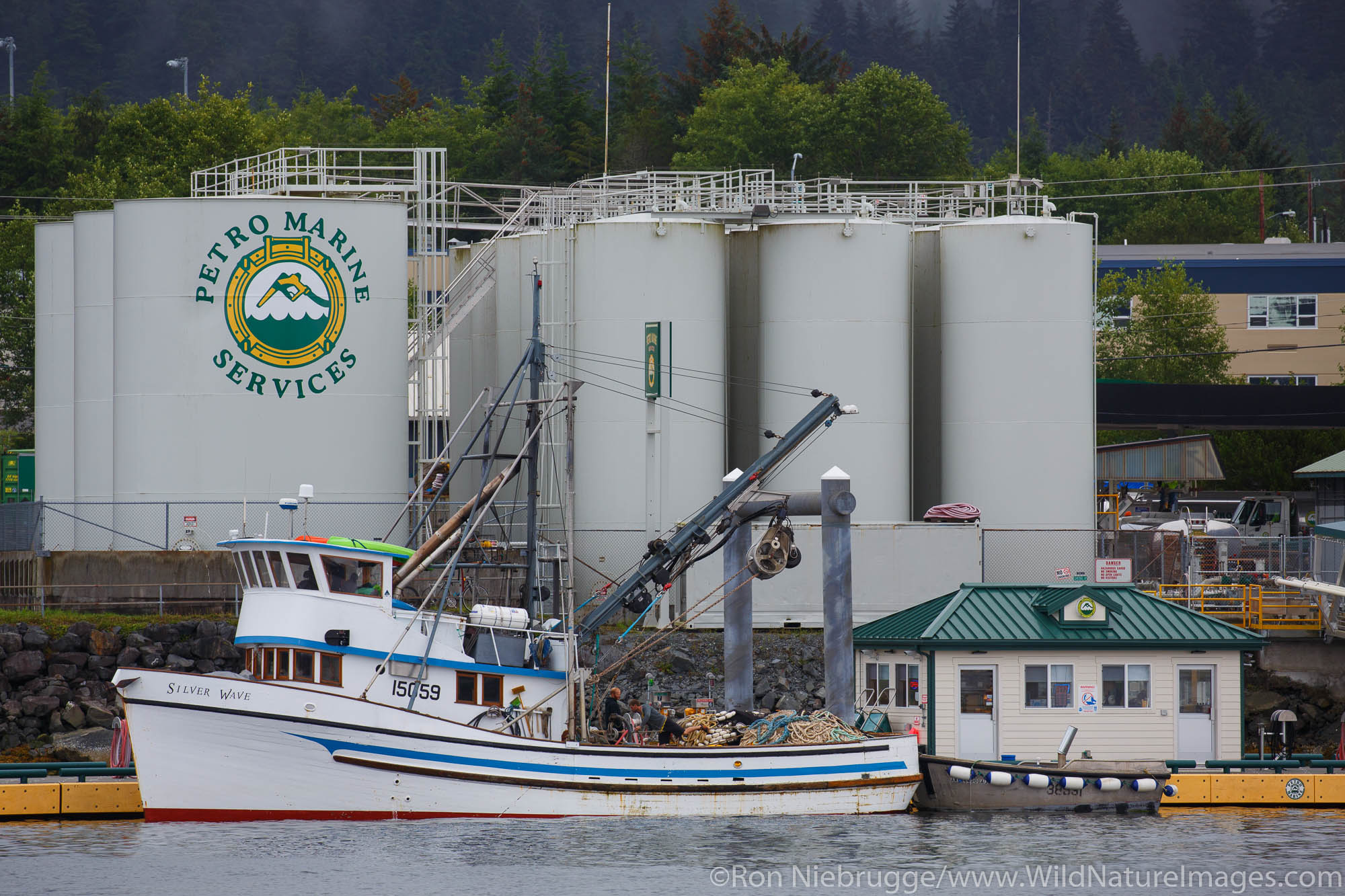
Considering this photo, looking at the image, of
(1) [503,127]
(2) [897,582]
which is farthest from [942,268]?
(1) [503,127]

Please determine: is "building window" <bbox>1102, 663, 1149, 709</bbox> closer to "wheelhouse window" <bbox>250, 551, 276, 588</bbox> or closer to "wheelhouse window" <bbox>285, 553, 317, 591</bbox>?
"wheelhouse window" <bbox>285, 553, 317, 591</bbox>

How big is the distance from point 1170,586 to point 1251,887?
17.2 metres

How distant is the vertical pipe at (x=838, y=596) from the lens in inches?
1377

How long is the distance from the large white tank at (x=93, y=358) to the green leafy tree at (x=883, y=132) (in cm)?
6006

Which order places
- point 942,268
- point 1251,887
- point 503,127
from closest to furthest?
point 1251,887
point 942,268
point 503,127

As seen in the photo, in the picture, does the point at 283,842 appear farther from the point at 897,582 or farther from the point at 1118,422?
the point at 1118,422

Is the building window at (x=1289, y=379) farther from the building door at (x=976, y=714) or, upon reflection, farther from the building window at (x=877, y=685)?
the building door at (x=976, y=714)

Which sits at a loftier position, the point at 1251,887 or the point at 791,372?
the point at 791,372

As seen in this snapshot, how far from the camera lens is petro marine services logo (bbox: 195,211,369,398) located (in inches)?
1908

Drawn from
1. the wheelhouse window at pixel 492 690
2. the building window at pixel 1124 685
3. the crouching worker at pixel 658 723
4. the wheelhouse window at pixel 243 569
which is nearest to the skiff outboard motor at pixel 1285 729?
the building window at pixel 1124 685

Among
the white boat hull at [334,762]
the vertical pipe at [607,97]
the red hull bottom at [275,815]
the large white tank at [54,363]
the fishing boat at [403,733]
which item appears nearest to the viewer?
the white boat hull at [334,762]

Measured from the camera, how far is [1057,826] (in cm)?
3300

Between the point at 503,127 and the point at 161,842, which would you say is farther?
the point at 503,127

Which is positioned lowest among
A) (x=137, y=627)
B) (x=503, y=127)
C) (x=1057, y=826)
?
(x=1057, y=826)
